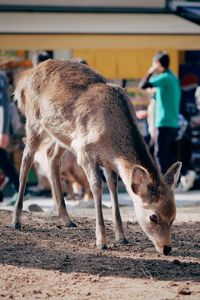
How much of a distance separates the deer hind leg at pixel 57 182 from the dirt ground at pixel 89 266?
7.5 inches

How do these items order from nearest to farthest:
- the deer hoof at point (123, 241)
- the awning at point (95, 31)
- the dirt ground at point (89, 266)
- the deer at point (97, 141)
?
the dirt ground at point (89, 266) < the deer at point (97, 141) < the deer hoof at point (123, 241) < the awning at point (95, 31)

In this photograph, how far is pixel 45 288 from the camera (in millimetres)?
7906

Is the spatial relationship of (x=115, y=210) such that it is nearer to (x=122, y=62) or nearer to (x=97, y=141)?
(x=97, y=141)

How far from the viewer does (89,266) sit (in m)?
8.59

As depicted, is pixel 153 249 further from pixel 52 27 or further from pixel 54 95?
pixel 52 27

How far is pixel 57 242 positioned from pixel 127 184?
3.09 feet

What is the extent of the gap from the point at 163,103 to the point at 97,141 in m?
5.85

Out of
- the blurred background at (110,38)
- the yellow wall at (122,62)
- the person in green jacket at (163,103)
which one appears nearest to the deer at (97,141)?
the person in green jacket at (163,103)

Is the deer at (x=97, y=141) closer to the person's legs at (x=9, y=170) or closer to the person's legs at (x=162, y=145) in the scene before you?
the person's legs at (x=9, y=170)

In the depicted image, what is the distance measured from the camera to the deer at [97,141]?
9.00 m

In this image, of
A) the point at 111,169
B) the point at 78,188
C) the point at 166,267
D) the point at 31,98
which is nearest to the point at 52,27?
the point at 78,188

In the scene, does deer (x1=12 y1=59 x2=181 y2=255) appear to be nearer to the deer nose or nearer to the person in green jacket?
the deer nose

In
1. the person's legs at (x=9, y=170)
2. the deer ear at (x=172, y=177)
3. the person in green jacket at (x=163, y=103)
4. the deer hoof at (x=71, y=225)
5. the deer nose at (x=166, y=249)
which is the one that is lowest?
the person's legs at (x=9, y=170)

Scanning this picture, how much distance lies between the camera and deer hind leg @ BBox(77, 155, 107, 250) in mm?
9500
